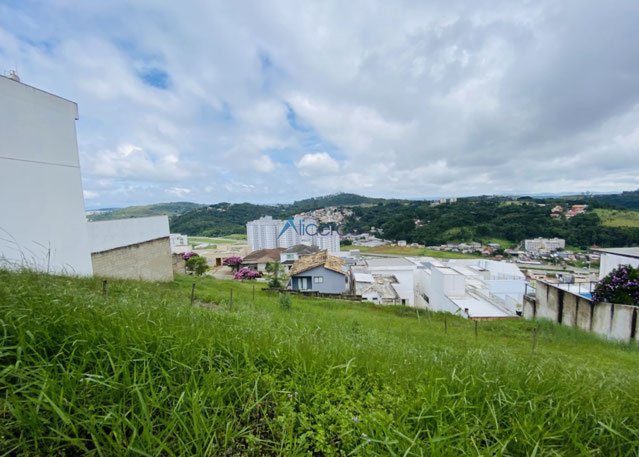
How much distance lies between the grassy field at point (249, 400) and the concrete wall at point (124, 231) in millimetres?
7025

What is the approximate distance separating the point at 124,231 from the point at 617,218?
77.4 metres

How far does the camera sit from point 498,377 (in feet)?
6.21

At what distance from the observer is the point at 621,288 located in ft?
24.7

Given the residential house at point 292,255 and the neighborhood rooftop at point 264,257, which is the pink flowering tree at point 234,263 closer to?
the neighborhood rooftop at point 264,257

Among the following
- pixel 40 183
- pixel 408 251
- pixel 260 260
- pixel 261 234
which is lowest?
pixel 408 251

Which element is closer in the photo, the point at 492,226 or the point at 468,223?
the point at 492,226

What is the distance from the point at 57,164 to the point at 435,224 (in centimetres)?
6765

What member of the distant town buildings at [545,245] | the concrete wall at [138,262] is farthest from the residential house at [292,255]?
the distant town buildings at [545,245]

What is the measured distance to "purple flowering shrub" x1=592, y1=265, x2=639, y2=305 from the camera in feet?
24.2

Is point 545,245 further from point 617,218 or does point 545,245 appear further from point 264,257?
point 264,257

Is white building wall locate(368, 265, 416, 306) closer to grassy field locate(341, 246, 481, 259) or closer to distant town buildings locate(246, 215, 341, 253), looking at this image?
distant town buildings locate(246, 215, 341, 253)

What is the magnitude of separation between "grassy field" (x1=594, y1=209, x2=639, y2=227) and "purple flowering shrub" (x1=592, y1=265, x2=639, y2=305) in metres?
58.4

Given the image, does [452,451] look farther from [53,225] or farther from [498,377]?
[53,225]

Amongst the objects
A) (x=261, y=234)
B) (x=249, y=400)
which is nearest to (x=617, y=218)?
(x=261, y=234)
